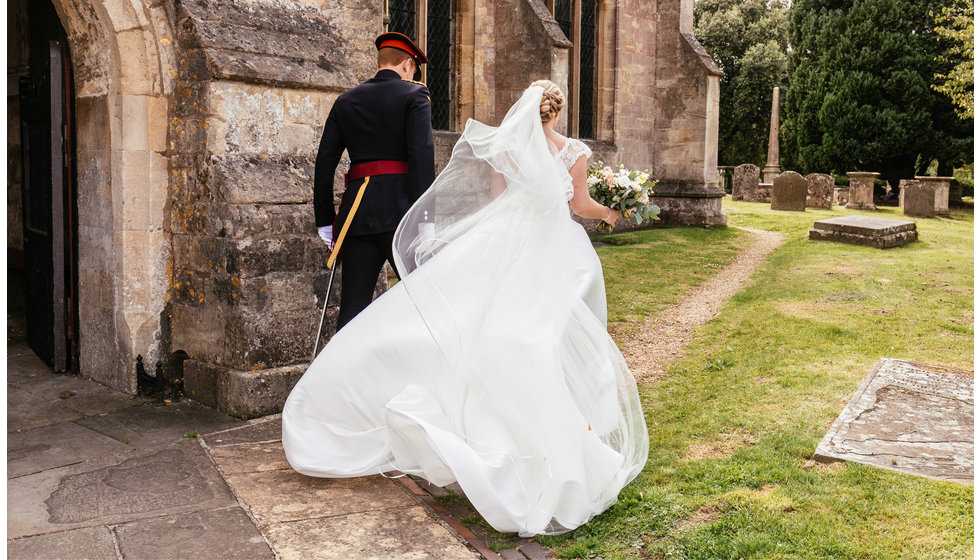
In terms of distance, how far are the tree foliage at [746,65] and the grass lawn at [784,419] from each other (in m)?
23.1

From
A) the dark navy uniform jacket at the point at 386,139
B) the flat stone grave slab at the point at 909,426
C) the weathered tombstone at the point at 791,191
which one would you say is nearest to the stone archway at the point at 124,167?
the dark navy uniform jacket at the point at 386,139

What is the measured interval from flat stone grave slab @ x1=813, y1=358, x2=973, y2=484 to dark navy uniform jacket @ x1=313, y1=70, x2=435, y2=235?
8.57ft

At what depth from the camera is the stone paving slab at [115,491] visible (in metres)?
3.52

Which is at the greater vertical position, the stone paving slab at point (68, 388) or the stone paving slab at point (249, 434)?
the stone paving slab at point (68, 388)

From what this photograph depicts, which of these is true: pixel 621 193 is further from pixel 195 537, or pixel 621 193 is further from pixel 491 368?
pixel 195 537

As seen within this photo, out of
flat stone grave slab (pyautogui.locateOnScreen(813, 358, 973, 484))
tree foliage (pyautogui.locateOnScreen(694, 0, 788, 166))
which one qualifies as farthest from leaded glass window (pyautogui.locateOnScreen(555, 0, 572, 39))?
tree foliage (pyautogui.locateOnScreen(694, 0, 788, 166))

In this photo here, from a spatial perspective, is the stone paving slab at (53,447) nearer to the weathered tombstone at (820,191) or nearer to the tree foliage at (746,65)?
the weathered tombstone at (820,191)

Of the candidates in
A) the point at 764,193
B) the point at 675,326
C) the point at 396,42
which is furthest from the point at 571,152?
the point at 764,193

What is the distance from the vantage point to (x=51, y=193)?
5852 mm

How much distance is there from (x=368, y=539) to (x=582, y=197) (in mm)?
2308

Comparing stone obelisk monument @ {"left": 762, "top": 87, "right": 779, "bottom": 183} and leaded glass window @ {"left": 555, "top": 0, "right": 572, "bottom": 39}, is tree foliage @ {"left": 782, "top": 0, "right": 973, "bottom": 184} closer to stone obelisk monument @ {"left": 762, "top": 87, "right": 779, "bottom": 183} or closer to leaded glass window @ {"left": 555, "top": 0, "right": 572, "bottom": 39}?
stone obelisk monument @ {"left": 762, "top": 87, "right": 779, "bottom": 183}

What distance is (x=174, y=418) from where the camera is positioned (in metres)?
5.04

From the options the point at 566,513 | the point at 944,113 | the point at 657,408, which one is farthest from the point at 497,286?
the point at 944,113

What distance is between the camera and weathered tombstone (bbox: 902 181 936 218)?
66.3 ft
